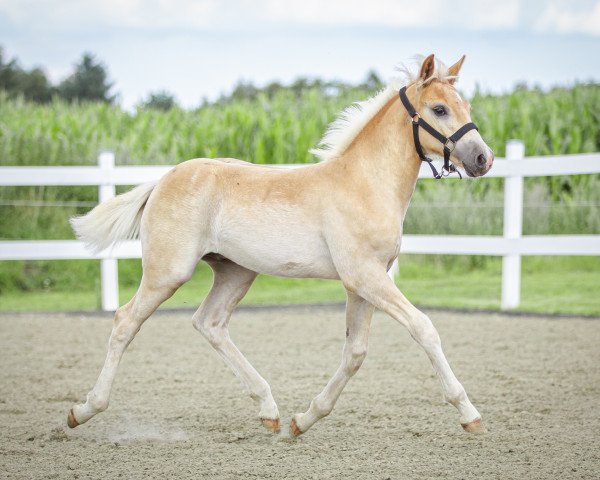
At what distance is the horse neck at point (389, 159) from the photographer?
4.52 m

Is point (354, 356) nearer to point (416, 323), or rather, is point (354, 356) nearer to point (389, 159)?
point (416, 323)

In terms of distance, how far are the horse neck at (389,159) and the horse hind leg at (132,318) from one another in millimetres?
1147

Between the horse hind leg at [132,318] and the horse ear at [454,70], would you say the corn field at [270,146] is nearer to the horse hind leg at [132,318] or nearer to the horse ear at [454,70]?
the horse hind leg at [132,318]

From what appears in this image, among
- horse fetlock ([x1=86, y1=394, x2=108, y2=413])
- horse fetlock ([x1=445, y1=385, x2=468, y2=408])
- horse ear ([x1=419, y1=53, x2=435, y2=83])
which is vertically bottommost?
horse fetlock ([x1=86, y1=394, x2=108, y2=413])

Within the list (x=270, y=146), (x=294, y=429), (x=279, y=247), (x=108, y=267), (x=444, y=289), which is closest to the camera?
(x=279, y=247)

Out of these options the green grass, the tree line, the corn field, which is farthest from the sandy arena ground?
the tree line

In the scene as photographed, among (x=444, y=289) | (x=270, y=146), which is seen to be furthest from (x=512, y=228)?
(x=270, y=146)

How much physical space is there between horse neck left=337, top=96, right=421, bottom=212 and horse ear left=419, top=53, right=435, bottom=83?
21cm

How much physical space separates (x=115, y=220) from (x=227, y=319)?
95cm

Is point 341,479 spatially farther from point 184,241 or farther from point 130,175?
point 130,175

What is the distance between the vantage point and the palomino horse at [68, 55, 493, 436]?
4.36 meters

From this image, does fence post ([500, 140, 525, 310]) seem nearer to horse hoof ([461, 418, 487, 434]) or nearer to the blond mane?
the blond mane

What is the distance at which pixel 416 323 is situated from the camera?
4.19m

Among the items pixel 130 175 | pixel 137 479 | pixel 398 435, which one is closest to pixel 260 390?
pixel 398 435
